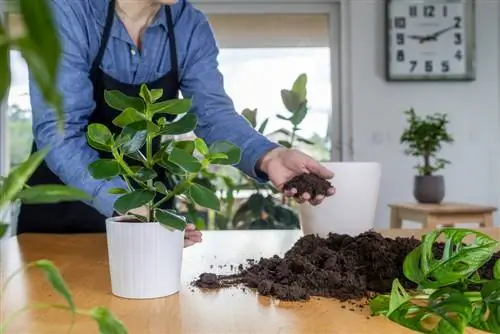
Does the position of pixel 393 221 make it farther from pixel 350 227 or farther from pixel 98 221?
pixel 350 227

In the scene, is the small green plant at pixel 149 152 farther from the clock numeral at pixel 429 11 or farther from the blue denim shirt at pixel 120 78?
the clock numeral at pixel 429 11

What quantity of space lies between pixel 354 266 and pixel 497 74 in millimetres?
3214

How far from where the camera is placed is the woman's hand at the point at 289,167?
33.3 inches

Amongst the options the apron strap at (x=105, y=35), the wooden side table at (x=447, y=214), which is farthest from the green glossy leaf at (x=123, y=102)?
the wooden side table at (x=447, y=214)

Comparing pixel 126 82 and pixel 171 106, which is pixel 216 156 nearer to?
pixel 171 106

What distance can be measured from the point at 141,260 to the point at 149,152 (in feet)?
0.38

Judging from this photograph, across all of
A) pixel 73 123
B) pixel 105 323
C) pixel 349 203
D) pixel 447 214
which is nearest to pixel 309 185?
pixel 349 203

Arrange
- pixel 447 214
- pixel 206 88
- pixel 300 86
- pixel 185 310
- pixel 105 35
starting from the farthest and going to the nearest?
1. pixel 300 86
2. pixel 447 214
3. pixel 206 88
4. pixel 105 35
5. pixel 185 310

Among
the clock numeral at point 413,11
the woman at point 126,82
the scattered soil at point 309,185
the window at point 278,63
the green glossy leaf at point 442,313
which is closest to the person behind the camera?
the green glossy leaf at point 442,313

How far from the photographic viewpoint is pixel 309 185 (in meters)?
0.83

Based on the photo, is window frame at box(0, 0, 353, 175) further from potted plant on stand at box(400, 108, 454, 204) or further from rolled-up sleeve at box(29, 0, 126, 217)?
rolled-up sleeve at box(29, 0, 126, 217)

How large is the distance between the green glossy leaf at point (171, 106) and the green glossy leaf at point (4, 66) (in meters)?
0.43

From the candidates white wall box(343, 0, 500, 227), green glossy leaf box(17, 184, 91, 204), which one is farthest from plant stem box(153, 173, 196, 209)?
white wall box(343, 0, 500, 227)

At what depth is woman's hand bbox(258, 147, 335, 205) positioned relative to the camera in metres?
0.85
